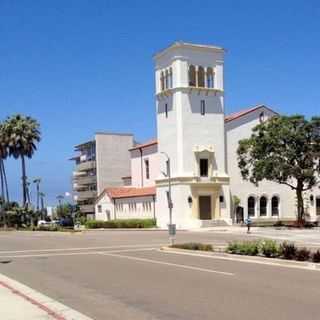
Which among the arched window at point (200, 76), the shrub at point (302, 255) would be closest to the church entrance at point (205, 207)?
the arched window at point (200, 76)

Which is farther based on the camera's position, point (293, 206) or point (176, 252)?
point (293, 206)

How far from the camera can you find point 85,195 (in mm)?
130500

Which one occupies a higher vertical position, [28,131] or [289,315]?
[28,131]

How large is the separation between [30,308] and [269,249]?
11.5 m

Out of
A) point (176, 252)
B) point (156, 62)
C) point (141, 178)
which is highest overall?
point (156, 62)

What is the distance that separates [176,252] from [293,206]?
46.4 metres

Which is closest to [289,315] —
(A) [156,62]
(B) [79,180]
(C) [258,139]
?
(C) [258,139]

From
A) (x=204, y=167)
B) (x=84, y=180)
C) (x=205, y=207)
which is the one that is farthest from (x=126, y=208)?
(x=84, y=180)

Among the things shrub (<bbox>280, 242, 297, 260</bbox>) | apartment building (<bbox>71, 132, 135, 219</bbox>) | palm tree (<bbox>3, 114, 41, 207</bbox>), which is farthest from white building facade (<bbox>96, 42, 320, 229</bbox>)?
apartment building (<bbox>71, 132, 135, 219</bbox>)

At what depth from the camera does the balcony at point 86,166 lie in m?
127

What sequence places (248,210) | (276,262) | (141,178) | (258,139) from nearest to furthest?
Result: 1. (276,262)
2. (258,139)
3. (248,210)
4. (141,178)

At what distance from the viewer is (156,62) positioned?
→ 64875 mm

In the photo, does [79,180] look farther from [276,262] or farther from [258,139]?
[276,262]

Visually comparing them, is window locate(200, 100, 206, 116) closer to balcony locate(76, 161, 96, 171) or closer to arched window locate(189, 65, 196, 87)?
arched window locate(189, 65, 196, 87)
